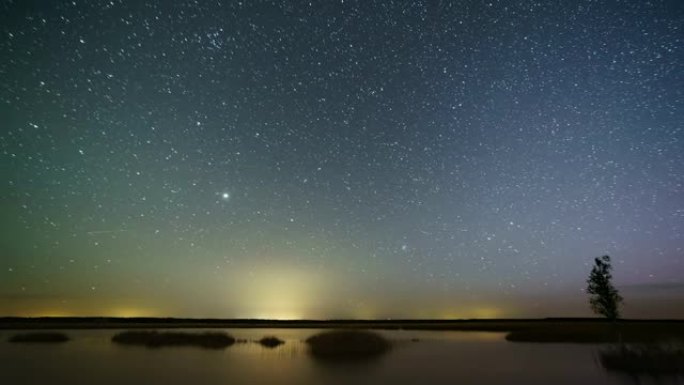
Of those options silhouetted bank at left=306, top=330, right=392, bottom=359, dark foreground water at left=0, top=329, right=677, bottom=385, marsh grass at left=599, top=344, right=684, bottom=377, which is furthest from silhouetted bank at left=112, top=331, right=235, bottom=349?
marsh grass at left=599, top=344, right=684, bottom=377

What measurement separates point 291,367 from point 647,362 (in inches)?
682

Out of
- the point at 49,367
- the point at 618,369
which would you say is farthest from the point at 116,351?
the point at 618,369

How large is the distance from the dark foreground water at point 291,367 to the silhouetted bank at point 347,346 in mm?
1145

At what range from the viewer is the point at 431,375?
2072cm

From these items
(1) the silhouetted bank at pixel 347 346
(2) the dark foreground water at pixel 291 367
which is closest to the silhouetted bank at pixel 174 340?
(2) the dark foreground water at pixel 291 367

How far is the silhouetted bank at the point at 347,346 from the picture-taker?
29.1 metres

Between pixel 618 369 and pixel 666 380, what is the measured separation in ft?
11.7

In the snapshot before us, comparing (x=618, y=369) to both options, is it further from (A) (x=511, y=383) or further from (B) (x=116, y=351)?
(B) (x=116, y=351)

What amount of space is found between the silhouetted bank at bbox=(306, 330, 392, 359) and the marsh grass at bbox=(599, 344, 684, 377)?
1344 centimetres

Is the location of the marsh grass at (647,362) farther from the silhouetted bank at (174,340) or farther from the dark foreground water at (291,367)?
the silhouetted bank at (174,340)

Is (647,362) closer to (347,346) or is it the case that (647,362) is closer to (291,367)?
(291,367)

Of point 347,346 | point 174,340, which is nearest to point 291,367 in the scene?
point 347,346

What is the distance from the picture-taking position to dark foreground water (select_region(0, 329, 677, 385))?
1941 centimetres

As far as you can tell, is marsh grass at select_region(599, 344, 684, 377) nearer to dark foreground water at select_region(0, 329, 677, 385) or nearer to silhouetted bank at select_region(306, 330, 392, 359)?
dark foreground water at select_region(0, 329, 677, 385)
